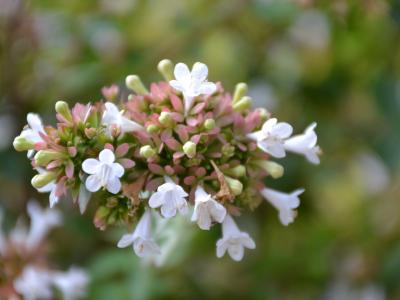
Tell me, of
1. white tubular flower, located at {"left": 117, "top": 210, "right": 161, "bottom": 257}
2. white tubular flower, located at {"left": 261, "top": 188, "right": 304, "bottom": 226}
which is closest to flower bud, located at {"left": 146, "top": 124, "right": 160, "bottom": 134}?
white tubular flower, located at {"left": 117, "top": 210, "right": 161, "bottom": 257}

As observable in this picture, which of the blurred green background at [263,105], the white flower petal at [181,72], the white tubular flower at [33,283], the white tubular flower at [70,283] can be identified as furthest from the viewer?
the blurred green background at [263,105]

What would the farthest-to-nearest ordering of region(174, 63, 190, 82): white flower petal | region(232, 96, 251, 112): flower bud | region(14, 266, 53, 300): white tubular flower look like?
region(14, 266, 53, 300): white tubular flower, region(232, 96, 251, 112): flower bud, region(174, 63, 190, 82): white flower petal

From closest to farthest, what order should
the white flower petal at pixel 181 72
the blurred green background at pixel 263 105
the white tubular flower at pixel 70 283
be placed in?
the white flower petal at pixel 181 72
the white tubular flower at pixel 70 283
the blurred green background at pixel 263 105

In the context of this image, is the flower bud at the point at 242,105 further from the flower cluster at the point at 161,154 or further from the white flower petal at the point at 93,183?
the white flower petal at the point at 93,183

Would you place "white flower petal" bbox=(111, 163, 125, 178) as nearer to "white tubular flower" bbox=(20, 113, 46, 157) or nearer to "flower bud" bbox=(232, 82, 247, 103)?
"white tubular flower" bbox=(20, 113, 46, 157)

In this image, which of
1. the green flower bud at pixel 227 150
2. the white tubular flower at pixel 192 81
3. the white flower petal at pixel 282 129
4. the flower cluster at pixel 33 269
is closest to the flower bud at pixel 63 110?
the white tubular flower at pixel 192 81

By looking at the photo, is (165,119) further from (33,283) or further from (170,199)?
(33,283)
